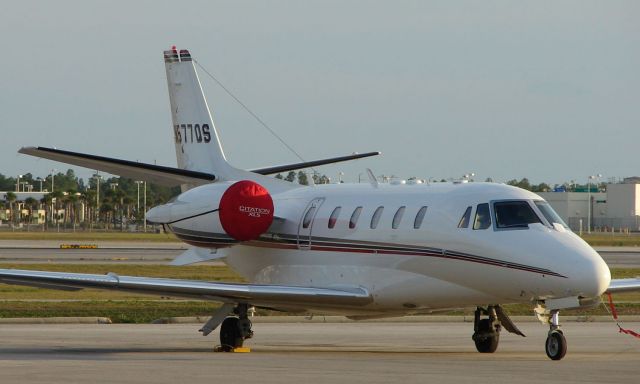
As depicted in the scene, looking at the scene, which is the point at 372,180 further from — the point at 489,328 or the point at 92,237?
the point at 92,237

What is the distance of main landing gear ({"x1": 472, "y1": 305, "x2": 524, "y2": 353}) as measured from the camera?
68.0 ft

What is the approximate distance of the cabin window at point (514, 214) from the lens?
19156 millimetres

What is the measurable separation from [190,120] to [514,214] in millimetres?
9250

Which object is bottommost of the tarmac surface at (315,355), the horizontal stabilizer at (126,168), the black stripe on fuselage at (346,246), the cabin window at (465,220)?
the tarmac surface at (315,355)

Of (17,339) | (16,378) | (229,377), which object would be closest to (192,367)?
(229,377)

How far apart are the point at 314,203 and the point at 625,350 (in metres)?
6.08

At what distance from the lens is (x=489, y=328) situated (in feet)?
68.2

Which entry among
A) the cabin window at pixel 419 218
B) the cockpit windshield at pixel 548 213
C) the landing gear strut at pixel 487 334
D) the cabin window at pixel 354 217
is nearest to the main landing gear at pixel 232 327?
the cabin window at pixel 354 217

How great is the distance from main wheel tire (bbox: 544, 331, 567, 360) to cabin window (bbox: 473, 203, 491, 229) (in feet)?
6.75

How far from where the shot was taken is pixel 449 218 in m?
19.8

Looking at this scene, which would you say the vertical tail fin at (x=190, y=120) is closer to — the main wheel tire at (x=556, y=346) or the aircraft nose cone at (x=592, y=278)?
the main wheel tire at (x=556, y=346)

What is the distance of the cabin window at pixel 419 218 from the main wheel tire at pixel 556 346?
302 centimetres

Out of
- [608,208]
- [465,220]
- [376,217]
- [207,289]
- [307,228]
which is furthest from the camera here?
[608,208]

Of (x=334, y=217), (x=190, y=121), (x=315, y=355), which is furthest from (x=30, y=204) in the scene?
(x=315, y=355)
